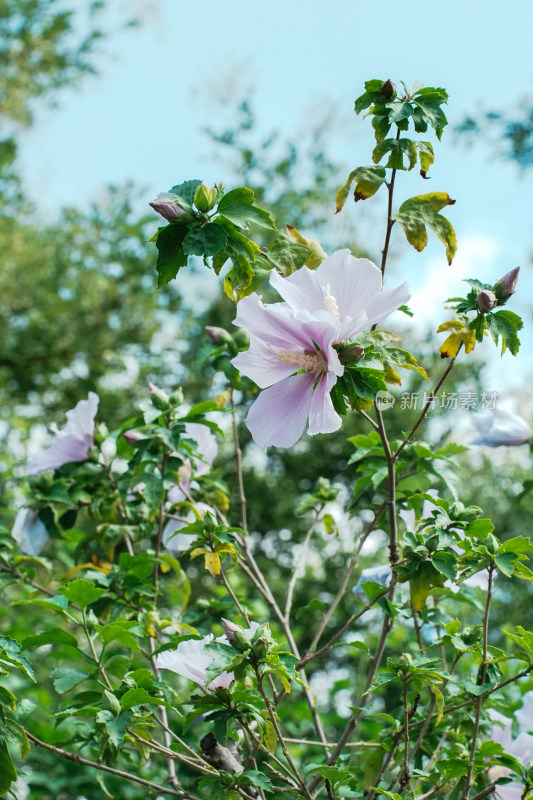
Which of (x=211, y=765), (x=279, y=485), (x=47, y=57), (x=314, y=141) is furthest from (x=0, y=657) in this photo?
(x=47, y=57)

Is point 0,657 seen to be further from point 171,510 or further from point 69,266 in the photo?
point 69,266

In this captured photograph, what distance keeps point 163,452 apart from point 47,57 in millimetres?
8644

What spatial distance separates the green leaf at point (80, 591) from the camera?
1033 millimetres

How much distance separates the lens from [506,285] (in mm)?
946

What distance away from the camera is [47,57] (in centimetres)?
876

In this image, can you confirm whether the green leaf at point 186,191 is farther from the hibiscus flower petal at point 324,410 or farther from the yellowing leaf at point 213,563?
the yellowing leaf at point 213,563

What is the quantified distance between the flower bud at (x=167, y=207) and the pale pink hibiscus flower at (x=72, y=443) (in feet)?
1.85

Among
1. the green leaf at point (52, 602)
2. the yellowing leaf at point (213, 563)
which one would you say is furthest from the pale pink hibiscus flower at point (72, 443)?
the yellowing leaf at point (213, 563)

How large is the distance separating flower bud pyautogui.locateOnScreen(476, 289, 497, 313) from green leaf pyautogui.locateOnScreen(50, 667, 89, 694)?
27.7 inches

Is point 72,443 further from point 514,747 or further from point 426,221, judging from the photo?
point 514,747

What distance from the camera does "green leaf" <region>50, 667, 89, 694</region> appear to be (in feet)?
3.55

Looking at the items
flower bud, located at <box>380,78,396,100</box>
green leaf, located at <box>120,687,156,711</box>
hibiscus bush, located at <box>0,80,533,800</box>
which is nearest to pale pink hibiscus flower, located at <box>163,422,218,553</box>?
hibiscus bush, located at <box>0,80,533,800</box>

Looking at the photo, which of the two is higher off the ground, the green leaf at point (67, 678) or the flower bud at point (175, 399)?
the flower bud at point (175, 399)

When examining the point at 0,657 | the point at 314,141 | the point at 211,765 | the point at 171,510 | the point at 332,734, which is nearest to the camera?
the point at 0,657
